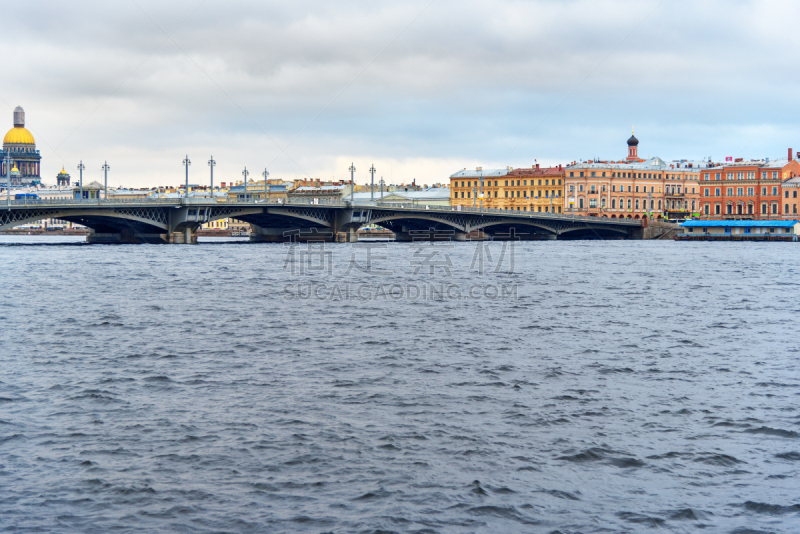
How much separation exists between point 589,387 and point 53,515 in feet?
27.9

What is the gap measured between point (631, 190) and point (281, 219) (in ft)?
205

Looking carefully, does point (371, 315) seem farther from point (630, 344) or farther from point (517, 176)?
point (517, 176)

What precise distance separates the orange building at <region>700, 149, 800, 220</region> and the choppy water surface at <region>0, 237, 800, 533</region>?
3886 inches

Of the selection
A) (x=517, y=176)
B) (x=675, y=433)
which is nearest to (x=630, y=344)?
(x=675, y=433)

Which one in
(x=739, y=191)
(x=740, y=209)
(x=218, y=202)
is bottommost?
(x=218, y=202)

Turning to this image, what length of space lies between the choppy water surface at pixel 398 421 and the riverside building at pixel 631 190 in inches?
4085

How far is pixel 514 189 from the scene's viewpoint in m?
134

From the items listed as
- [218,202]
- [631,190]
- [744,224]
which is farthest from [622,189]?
[218,202]

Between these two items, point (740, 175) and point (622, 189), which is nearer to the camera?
point (740, 175)

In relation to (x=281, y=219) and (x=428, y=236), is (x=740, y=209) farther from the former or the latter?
(x=281, y=219)

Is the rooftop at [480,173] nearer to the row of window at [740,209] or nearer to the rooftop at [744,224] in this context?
the row of window at [740,209]

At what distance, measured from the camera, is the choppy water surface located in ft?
29.6

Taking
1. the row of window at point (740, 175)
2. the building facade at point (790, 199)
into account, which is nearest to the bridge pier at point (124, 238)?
the row of window at point (740, 175)

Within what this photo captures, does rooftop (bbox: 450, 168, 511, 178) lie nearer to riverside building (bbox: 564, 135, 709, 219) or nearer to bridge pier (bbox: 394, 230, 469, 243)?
riverside building (bbox: 564, 135, 709, 219)
